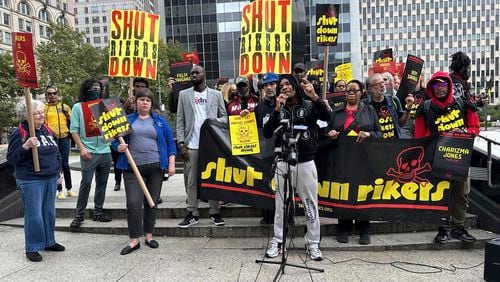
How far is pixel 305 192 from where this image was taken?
4.36 m

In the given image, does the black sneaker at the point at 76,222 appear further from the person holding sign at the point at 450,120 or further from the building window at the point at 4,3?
the building window at the point at 4,3

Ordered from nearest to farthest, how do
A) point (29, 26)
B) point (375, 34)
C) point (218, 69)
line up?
point (218, 69) → point (29, 26) → point (375, 34)

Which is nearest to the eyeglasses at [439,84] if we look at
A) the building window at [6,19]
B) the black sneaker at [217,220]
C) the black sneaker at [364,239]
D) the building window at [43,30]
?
the black sneaker at [364,239]

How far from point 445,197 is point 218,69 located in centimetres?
4827

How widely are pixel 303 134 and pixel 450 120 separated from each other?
183 cm

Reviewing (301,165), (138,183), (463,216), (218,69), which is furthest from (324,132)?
(218,69)

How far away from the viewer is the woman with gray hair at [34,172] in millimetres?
4504

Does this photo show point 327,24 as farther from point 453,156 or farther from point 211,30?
point 211,30

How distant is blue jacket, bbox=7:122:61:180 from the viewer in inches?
177

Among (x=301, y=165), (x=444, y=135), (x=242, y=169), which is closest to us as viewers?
(x=301, y=165)

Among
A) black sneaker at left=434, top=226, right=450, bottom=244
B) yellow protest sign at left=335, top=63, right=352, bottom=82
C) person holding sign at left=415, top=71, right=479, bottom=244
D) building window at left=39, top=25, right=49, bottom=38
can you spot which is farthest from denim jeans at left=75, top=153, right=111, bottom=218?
building window at left=39, top=25, right=49, bottom=38

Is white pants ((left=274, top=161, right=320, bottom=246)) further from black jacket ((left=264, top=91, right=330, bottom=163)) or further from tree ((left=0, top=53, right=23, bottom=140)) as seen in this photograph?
tree ((left=0, top=53, right=23, bottom=140))

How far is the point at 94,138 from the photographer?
568cm

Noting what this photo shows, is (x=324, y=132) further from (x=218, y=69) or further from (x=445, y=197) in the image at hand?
(x=218, y=69)
